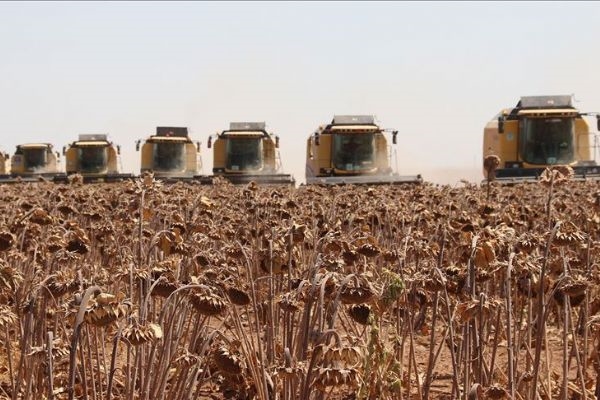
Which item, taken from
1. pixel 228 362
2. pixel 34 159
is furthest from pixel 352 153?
pixel 228 362

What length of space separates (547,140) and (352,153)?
21.7 ft

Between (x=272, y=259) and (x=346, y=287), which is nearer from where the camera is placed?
(x=346, y=287)

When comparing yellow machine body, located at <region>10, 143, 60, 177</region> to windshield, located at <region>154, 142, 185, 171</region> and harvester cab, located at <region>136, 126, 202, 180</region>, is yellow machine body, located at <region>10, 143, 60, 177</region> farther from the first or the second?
windshield, located at <region>154, 142, 185, 171</region>

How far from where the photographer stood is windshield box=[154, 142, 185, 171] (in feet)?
131

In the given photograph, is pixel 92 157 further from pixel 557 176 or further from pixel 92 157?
pixel 557 176

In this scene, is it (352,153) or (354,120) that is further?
(354,120)

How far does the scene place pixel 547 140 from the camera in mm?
28969

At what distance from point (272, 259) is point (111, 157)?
130ft

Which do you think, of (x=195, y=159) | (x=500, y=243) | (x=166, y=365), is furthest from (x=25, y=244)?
(x=195, y=159)

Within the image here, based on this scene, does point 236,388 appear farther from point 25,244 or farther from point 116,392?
point 25,244

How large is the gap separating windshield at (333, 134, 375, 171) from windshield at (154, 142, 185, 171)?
10.4 m

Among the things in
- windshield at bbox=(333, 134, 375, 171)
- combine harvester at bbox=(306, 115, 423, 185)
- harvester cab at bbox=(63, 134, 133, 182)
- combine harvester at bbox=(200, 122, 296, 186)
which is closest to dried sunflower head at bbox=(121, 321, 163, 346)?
combine harvester at bbox=(306, 115, 423, 185)

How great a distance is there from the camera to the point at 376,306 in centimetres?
449

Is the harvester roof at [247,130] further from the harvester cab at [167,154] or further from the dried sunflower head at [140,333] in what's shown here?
the dried sunflower head at [140,333]
